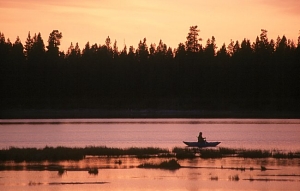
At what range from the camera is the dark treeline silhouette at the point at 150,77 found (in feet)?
479

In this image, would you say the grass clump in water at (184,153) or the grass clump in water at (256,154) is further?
the grass clump in water at (256,154)

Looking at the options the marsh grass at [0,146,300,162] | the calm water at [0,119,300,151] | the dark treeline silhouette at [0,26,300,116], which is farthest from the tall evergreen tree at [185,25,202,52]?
the marsh grass at [0,146,300,162]

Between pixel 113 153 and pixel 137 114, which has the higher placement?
pixel 137 114

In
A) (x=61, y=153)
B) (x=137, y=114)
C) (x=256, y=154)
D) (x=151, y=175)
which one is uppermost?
(x=137, y=114)

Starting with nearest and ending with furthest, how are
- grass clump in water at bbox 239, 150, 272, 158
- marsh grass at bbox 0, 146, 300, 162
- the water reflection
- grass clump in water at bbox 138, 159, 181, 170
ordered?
the water reflection → grass clump in water at bbox 138, 159, 181, 170 → marsh grass at bbox 0, 146, 300, 162 → grass clump in water at bbox 239, 150, 272, 158

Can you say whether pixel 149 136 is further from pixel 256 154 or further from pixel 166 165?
pixel 166 165

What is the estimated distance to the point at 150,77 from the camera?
15725 centimetres

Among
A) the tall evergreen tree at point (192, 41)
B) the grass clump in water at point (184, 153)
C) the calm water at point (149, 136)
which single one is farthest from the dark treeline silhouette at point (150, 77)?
the grass clump in water at point (184, 153)

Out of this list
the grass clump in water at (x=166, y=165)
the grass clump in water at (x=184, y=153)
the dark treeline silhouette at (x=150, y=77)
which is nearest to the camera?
the grass clump in water at (x=166, y=165)

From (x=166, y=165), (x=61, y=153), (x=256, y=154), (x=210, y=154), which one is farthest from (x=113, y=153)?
(x=256, y=154)

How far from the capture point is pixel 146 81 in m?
157

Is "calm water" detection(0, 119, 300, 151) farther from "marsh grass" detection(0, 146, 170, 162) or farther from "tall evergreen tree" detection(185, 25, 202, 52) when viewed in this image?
"tall evergreen tree" detection(185, 25, 202, 52)

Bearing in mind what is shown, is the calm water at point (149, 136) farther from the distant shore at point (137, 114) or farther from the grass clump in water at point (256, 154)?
the distant shore at point (137, 114)

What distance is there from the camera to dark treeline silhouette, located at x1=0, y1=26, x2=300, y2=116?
146 metres
